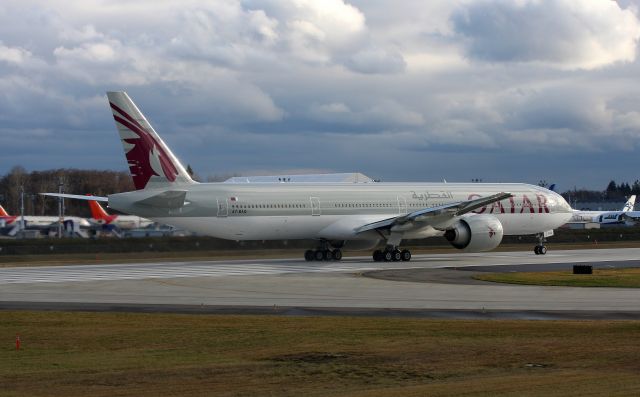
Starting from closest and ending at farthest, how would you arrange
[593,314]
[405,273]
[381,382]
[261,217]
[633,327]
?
[381,382] < [633,327] < [593,314] < [405,273] < [261,217]

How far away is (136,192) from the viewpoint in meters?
45.6

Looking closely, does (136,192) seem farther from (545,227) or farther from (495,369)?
(495,369)

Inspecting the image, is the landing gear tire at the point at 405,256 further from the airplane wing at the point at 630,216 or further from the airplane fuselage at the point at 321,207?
the airplane wing at the point at 630,216

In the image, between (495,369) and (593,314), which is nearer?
(495,369)

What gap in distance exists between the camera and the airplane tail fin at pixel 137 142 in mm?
45688

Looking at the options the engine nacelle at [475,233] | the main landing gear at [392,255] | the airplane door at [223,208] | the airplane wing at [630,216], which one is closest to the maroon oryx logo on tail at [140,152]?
the airplane door at [223,208]

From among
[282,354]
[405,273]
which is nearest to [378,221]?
[405,273]

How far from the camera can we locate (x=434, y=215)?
50.8 m

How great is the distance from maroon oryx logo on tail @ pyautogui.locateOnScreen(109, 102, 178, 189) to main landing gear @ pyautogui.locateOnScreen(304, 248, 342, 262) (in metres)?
11.0

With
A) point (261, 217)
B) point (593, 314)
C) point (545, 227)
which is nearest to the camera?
point (593, 314)

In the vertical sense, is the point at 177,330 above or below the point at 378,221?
below

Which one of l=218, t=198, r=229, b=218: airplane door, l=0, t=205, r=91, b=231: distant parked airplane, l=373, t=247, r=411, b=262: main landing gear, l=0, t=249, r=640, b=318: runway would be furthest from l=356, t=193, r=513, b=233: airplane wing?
l=0, t=205, r=91, b=231: distant parked airplane

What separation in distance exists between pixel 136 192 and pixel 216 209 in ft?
14.1

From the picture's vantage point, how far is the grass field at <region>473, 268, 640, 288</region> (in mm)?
35000
